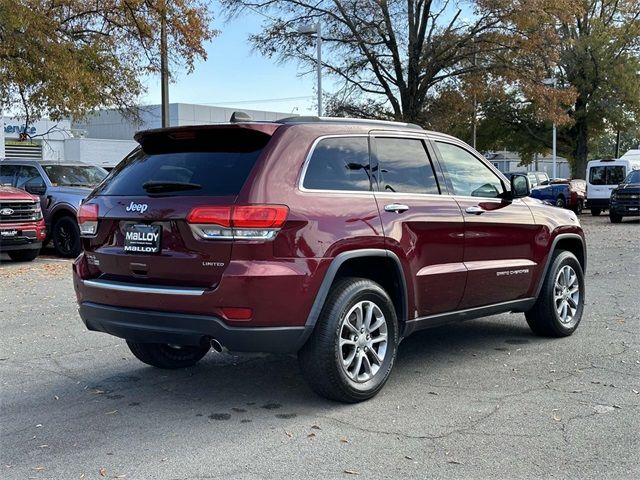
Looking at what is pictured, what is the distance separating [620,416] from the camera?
4.54 meters

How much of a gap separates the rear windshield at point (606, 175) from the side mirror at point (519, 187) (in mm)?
25804

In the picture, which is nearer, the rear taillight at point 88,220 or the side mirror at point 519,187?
the rear taillight at point 88,220

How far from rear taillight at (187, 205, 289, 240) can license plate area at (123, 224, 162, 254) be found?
1.11 ft

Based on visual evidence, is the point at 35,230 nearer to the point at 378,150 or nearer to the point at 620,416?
the point at 378,150

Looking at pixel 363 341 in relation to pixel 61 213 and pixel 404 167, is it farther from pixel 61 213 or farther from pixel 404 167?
pixel 61 213

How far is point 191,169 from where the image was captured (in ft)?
15.2

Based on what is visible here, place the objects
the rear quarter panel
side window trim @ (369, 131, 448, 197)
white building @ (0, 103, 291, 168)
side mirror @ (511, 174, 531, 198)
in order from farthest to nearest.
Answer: white building @ (0, 103, 291, 168), the rear quarter panel, side mirror @ (511, 174, 531, 198), side window trim @ (369, 131, 448, 197)

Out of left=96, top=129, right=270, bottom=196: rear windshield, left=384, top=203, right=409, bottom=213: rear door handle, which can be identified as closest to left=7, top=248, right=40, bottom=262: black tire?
left=96, top=129, right=270, bottom=196: rear windshield

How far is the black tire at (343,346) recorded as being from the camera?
453cm

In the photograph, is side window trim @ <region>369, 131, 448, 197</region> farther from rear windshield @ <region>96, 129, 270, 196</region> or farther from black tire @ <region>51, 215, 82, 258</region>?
black tire @ <region>51, 215, 82, 258</region>

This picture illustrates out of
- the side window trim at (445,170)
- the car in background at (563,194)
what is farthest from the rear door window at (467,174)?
the car in background at (563,194)

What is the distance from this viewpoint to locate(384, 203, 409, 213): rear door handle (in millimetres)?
4969

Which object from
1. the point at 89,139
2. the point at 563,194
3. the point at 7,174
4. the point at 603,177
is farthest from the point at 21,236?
the point at 89,139

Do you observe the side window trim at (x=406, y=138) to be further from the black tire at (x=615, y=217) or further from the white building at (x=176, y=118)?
the white building at (x=176, y=118)
